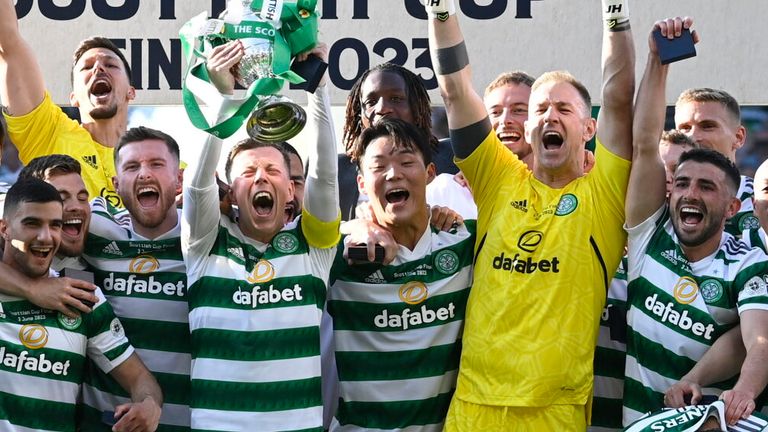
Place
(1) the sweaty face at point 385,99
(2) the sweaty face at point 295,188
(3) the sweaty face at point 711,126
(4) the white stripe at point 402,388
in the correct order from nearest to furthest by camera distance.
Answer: (4) the white stripe at point 402,388
(1) the sweaty face at point 385,99
(2) the sweaty face at point 295,188
(3) the sweaty face at point 711,126

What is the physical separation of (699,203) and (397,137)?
3.51 feet

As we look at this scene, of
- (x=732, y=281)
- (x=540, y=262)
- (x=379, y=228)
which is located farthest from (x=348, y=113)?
(x=732, y=281)

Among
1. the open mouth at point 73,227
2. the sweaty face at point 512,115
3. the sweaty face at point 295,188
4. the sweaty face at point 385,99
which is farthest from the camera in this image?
the sweaty face at point 512,115

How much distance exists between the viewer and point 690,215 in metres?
4.53

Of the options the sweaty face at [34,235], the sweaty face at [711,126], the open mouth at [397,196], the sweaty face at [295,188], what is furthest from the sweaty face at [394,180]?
the sweaty face at [711,126]

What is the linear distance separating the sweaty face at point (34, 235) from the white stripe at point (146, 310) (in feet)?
1.04

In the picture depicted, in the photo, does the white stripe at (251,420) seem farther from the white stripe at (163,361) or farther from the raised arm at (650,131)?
the raised arm at (650,131)

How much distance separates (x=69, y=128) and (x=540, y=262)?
2211 mm

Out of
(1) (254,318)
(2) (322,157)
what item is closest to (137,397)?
(1) (254,318)

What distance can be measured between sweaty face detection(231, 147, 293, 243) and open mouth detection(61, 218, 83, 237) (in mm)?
575

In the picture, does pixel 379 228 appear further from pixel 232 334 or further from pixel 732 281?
pixel 732 281

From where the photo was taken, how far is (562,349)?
4430 mm

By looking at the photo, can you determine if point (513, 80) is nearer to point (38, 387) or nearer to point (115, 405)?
point (115, 405)

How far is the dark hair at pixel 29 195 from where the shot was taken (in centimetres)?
454
